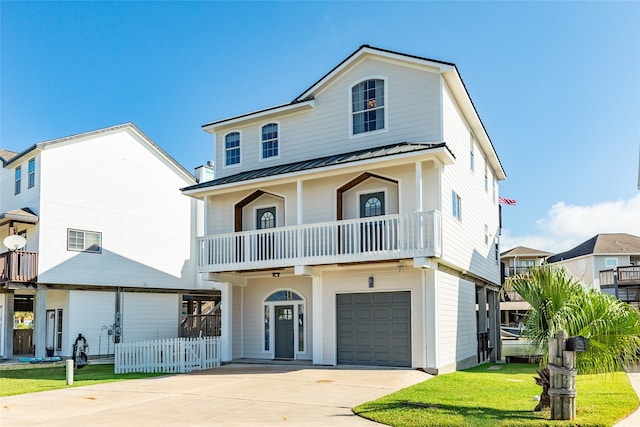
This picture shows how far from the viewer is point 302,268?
17703 mm

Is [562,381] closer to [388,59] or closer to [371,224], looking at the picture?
[371,224]

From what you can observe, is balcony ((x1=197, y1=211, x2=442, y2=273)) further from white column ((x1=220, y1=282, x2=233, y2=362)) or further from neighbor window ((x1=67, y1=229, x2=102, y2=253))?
neighbor window ((x1=67, y1=229, x2=102, y2=253))

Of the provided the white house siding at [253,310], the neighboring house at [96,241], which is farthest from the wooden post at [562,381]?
the neighboring house at [96,241]

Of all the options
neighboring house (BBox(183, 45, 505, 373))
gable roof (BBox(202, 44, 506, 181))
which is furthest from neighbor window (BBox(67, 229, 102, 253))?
gable roof (BBox(202, 44, 506, 181))

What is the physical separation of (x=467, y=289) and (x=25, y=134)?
2192 cm

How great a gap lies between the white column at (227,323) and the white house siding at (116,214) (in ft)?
30.1

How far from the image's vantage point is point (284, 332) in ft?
65.1

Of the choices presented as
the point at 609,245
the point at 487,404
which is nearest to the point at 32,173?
the point at 487,404

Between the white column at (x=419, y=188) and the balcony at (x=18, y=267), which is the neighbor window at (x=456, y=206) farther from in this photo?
the balcony at (x=18, y=267)

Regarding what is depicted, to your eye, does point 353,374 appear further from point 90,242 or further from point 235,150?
point 90,242

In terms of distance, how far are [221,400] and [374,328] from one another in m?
6.69

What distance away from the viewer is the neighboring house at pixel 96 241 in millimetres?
25172

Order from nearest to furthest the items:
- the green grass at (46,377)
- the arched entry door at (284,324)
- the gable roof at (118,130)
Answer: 1. the green grass at (46,377)
2. the arched entry door at (284,324)
3. the gable roof at (118,130)

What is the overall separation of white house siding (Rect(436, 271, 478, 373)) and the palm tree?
658cm
